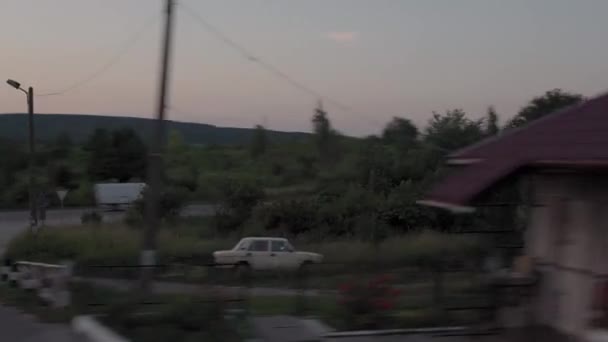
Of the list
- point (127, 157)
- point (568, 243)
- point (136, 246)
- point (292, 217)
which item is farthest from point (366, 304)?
point (127, 157)

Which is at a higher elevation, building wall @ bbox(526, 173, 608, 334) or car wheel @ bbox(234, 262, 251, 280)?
building wall @ bbox(526, 173, 608, 334)

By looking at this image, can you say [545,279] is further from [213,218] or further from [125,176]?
[125,176]

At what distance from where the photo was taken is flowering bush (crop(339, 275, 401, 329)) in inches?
486

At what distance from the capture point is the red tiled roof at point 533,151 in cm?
977

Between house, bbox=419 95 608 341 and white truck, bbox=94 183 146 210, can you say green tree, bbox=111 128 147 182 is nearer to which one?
white truck, bbox=94 183 146 210

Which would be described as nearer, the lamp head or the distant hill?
the lamp head

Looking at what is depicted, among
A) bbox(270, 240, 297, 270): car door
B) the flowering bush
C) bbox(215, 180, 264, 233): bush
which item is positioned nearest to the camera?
the flowering bush

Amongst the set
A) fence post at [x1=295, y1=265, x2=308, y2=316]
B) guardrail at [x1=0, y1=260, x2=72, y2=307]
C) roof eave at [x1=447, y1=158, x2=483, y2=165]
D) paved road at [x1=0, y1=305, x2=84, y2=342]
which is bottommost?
paved road at [x1=0, y1=305, x2=84, y2=342]

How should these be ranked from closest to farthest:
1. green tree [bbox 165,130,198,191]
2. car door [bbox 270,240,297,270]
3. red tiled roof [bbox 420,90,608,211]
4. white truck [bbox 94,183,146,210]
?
red tiled roof [bbox 420,90,608,211]
car door [bbox 270,240,297,270]
white truck [bbox 94,183,146,210]
green tree [bbox 165,130,198,191]

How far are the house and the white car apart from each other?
19.6m

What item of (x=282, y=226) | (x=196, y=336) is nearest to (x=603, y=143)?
(x=196, y=336)

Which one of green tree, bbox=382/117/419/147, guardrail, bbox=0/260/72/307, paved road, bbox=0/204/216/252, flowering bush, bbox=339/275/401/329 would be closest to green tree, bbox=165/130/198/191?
paved road, bbox=0/204/216/252

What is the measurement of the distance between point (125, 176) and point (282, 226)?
1914 inches

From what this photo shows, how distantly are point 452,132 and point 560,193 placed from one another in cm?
3896
